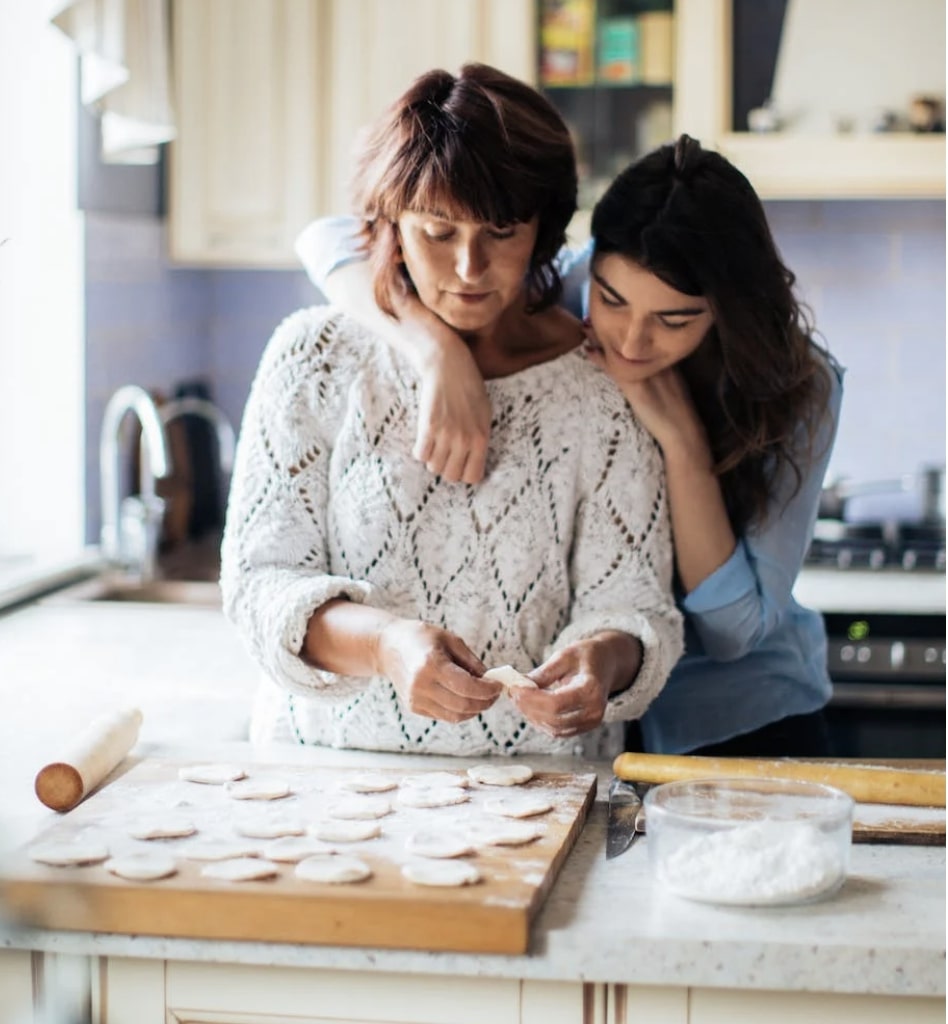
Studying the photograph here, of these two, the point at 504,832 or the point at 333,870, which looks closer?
the point at 333,870

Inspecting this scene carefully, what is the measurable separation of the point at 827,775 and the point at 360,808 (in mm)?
424

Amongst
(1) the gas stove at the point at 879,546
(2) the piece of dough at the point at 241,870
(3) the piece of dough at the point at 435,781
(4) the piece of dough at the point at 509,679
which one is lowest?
(1) the gas stove at the point at 879,546

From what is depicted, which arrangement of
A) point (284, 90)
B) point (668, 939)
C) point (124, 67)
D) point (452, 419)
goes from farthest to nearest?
point (284, 90)
point (124, 67)
point (452, 419)
point (668, 939)

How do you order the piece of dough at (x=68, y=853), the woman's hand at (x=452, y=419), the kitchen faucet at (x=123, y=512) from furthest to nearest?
the kitchen faucet at (x=123, y=512) → the woman's hand at (x=452, y=419) → the piece of dough at (x=68, y=853)

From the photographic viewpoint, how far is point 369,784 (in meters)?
1.38

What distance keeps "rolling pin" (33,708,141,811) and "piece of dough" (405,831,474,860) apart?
33 cm

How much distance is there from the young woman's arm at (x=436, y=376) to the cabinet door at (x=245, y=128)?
1.33m

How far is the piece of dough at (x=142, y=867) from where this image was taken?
113 cm

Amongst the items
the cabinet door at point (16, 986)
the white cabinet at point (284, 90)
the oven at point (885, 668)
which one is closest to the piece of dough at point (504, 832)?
the cabinet door at point (16, 986)

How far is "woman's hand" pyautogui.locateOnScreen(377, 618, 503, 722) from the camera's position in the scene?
4.33 ft

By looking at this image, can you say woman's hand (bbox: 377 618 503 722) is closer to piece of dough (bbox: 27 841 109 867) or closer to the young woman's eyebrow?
piece of dough (bbox: 27 841 109 867)

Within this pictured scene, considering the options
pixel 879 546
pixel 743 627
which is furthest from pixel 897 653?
pixel 743 627

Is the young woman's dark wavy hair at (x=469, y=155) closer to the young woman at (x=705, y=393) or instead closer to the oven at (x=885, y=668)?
the young woman at (x=705, y=393)

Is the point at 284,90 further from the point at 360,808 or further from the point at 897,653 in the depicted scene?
the point at 360,808
